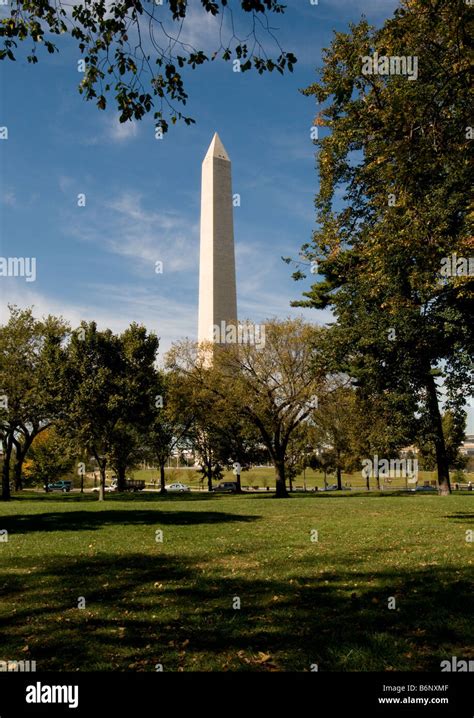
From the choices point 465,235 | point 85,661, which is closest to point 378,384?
point 465,235

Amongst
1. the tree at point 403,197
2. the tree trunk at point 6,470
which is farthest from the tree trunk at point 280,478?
the tree trunk at point 6,470

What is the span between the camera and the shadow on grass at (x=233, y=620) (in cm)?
568

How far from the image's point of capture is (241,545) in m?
13.5

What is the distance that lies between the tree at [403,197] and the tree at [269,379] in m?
11.0

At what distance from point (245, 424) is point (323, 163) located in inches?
1092

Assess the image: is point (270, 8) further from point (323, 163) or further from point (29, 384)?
point (29, 384)

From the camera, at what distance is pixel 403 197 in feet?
43.4
